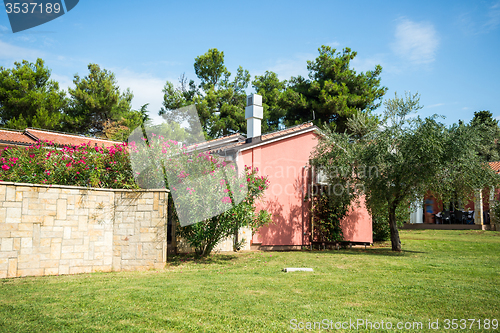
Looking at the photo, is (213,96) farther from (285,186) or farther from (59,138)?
(285,186)

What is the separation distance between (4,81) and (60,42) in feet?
38.3

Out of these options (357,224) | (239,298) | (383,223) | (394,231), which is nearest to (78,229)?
(239,298)

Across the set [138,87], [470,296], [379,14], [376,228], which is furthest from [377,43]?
[138,87]

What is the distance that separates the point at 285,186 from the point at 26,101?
19924 millimetres

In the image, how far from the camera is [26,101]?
2378cm

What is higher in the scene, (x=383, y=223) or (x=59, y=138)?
(x=59, y=138)

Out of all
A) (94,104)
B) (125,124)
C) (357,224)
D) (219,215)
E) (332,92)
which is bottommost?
(357,224)

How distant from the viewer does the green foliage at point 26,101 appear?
A: 77.6 ft

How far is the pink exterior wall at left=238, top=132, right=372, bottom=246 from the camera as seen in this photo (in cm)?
1338

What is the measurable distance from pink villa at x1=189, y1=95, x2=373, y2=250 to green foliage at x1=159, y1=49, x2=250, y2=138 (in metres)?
13.5

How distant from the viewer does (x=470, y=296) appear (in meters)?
5.95

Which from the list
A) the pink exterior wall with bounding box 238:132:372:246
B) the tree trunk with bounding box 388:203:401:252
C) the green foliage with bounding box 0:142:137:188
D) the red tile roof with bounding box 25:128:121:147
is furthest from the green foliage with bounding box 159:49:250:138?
the green foliage with bounding box 0:142:137:188

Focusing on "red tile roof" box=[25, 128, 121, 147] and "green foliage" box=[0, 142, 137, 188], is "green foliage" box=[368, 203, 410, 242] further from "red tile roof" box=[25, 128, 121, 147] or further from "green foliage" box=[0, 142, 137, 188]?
"red tile roof" box=[25, 128, 121, 147]

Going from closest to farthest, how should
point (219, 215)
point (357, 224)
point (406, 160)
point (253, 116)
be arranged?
point (219, 215) → point (406, 160) → point (253, 116) → point (357, 224)
